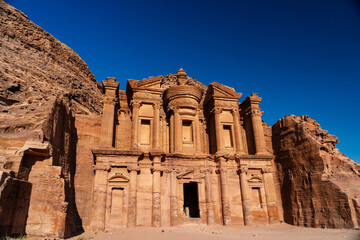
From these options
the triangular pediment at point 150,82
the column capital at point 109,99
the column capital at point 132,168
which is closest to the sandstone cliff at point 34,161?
the column capital at point 109,99

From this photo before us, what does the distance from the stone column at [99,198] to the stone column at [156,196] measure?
320 cm

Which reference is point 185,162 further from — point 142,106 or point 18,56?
point 18,56

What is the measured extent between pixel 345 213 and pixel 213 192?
8394mm

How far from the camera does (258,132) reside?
67.7ft

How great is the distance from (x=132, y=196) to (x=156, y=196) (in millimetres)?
1628

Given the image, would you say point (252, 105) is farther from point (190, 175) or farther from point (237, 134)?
point (190, 175)

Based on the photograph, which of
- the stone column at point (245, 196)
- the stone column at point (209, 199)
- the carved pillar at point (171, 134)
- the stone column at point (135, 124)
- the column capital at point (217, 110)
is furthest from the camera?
the column capital at point (217, 110)

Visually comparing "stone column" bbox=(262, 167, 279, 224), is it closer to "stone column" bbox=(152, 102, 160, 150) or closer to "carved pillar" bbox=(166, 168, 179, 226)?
"carved pillar" bbox=(166, 168, 179, 226)

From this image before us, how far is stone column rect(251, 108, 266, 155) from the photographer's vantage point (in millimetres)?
20094

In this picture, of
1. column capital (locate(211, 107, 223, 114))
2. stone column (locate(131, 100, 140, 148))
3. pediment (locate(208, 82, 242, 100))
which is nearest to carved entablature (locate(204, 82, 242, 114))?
pediment (locate(208, 82, 242, 100))

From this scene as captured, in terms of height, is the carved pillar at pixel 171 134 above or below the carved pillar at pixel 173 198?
above

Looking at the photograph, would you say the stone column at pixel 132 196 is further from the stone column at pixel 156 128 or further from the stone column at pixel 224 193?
the stone column at pixel 224 193

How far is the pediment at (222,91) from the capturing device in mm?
21523

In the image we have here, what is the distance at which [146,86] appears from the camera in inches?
801
